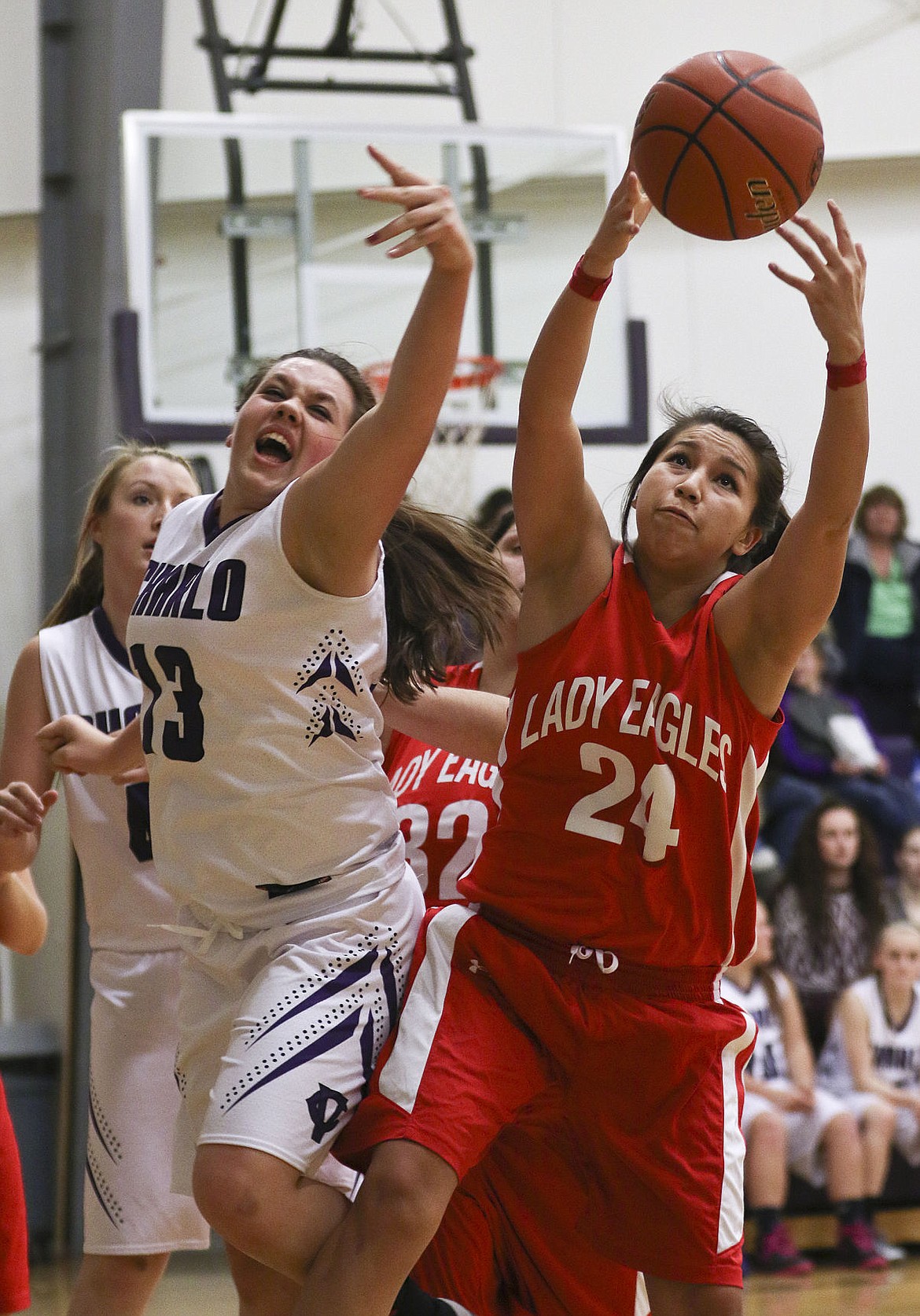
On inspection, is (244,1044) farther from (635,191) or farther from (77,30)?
(77,30)

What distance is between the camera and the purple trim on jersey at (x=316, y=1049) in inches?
94.7

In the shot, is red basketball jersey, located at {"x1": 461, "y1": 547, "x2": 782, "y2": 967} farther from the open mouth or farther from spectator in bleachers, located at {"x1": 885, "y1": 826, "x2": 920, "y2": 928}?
spectator in bleachers, located at {"x1": 885, "y1": 826, "x2": 920, "y2": 928}

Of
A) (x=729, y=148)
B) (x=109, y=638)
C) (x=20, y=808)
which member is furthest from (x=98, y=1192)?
(x=729, y=148)

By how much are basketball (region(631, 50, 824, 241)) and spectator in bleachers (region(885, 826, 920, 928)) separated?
14.7ft

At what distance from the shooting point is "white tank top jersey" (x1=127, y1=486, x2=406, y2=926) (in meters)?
2.54

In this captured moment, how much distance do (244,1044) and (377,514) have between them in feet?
2.77

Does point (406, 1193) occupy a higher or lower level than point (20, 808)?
lower

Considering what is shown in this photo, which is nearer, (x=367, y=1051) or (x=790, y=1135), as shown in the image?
(x=367, y=1051)

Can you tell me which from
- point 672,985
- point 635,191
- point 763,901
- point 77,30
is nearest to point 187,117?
point 77,30

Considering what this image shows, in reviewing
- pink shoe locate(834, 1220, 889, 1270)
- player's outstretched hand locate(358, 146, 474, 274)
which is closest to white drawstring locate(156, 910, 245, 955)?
player's outstretched hand locate(358, 146, 474, 274)

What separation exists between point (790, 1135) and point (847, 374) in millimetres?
4272

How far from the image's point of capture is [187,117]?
6.70 m

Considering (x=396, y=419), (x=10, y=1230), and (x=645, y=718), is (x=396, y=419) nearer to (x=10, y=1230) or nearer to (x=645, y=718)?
(x=645, y=718)

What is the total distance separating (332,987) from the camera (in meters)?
2.51
